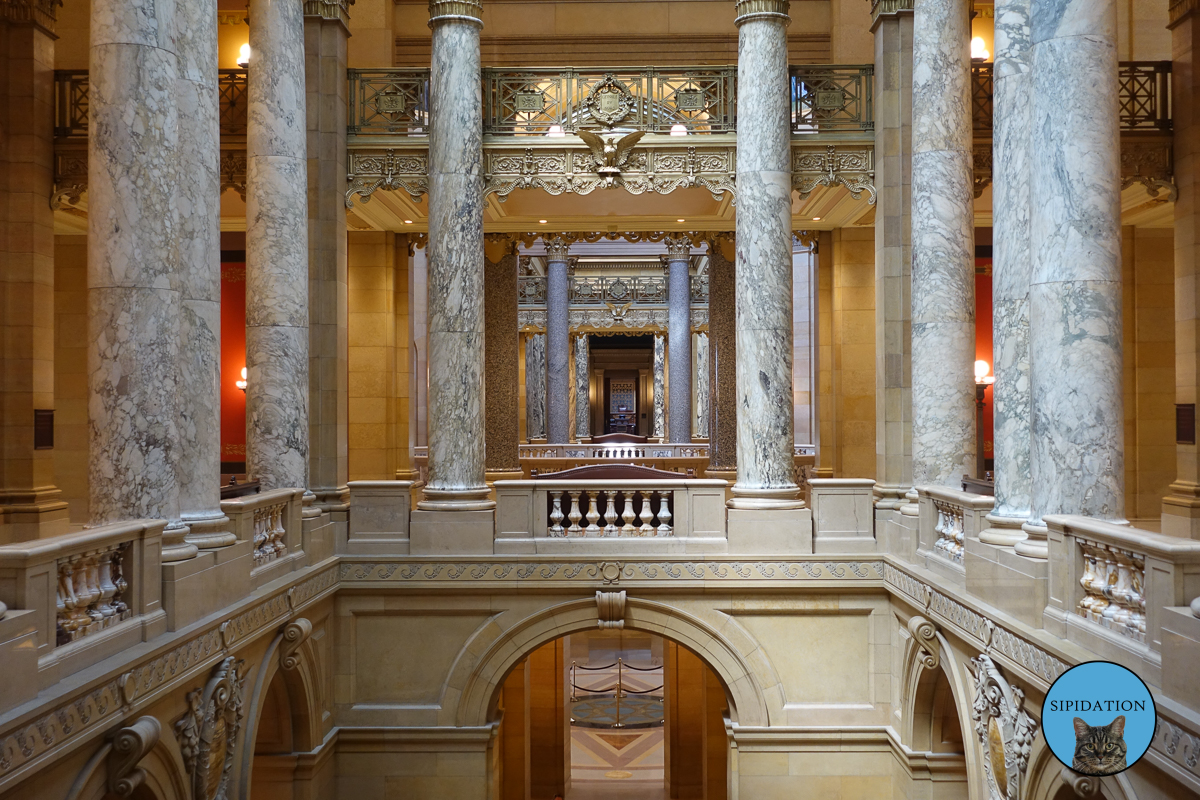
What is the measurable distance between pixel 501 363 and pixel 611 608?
811 centimetres

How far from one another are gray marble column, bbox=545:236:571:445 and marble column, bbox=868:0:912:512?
1555 centimetres

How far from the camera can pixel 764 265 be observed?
1189cm

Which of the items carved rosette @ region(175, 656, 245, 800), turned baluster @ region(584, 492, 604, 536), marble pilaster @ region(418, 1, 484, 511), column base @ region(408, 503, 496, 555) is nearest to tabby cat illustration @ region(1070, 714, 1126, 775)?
carved rosette @ region(175, 656, 245, 800)

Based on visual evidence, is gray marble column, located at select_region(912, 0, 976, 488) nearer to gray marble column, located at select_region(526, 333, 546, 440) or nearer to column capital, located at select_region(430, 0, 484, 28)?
column capital, located at select_region(430, 0, 484, 28)

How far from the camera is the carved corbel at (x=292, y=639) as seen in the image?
9.64m

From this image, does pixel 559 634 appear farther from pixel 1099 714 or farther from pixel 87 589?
pixel 1099 714

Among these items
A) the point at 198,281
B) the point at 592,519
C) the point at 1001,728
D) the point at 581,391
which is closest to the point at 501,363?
the point at 592,519

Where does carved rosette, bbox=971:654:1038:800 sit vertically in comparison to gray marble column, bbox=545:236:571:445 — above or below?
below

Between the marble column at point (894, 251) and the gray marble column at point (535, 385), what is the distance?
82.8 feet

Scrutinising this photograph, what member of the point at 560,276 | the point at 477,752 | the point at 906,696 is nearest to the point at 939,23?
the point at 906,696

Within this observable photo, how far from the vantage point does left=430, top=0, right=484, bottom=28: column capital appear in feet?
38.9

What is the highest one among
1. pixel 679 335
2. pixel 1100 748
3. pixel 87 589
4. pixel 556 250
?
pixel 556 250

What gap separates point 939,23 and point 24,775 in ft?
33.3

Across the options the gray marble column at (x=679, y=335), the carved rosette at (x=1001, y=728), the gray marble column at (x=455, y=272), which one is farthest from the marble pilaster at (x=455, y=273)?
the gray marble column at (x=679, y=335)
